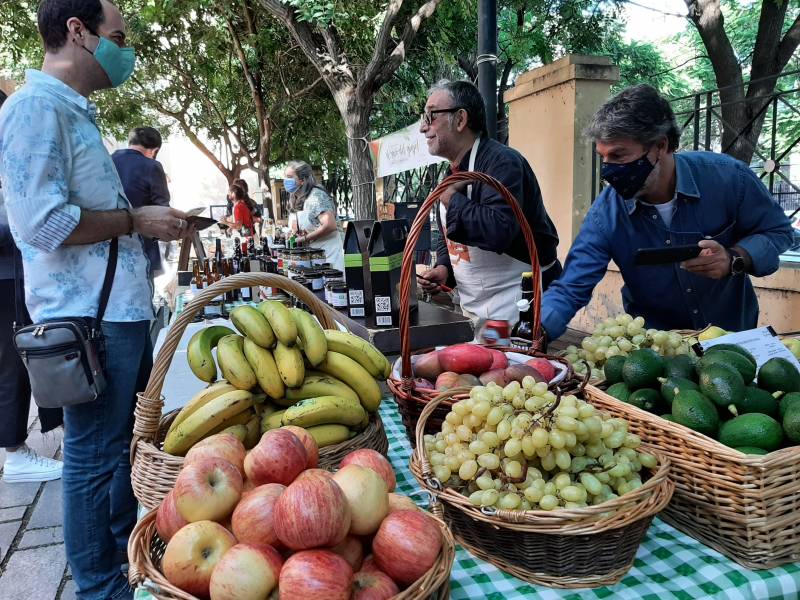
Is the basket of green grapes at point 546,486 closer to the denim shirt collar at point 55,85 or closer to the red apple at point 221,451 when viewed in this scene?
the red apple at point 221,451

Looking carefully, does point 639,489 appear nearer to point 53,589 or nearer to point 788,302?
point 53,589

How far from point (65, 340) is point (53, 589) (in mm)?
1462

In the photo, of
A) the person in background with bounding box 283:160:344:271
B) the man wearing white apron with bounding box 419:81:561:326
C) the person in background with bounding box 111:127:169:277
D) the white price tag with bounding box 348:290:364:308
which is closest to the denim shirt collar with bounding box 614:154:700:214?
the man wearing white apron with bounding box 419:81:561:326

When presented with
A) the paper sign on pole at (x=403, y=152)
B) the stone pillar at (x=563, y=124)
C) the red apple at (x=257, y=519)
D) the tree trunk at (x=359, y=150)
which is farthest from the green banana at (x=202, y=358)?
the tree trunk at (x=359, y=150)

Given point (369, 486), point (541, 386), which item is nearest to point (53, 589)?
point (369, 486)

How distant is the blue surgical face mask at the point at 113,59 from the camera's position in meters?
2.15

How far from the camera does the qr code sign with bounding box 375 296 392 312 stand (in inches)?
90.4

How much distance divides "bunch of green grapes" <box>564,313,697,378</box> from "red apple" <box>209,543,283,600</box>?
1126 millimetres

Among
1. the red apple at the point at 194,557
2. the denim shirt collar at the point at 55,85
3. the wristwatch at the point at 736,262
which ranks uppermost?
the denim shirt collar at the point at 55,85

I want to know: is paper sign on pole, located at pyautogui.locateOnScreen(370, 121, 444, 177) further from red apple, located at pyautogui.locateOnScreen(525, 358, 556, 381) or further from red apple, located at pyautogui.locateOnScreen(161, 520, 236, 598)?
red apple, located at pyautogui.locateOnScreen(161, 520, 236, 598)

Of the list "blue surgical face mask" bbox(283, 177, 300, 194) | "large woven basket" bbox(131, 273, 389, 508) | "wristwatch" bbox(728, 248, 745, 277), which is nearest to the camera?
"large woven basket" bbox(131, 273, 389, 508)

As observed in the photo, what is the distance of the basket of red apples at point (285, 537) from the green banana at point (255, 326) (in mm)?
492

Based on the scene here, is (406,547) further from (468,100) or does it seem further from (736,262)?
(468,100)

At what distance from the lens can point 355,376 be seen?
5.11ft
